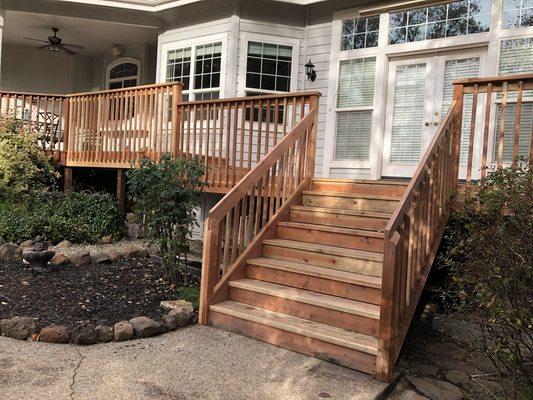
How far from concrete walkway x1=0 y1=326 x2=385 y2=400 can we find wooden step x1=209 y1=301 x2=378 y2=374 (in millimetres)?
74

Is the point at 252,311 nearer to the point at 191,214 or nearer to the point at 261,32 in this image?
the point at 191,214

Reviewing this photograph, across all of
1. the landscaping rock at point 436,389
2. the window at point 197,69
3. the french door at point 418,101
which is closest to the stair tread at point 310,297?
the landscaping rock at point 436,389

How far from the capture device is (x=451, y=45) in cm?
668

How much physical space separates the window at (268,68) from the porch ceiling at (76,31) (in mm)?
2515

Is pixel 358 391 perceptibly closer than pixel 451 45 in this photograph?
Yes

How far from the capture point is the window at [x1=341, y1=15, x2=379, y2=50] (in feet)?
24.5

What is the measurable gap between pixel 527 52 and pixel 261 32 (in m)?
4.02

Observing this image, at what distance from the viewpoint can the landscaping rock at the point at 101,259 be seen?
6.11 m

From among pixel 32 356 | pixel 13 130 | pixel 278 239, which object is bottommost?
pixel 32 356

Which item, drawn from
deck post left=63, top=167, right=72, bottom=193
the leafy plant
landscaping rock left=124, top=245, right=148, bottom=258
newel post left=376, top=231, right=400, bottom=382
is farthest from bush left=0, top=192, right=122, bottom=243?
newel post left=376, top=231, right=400, bottom=382

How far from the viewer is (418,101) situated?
7.02 meters

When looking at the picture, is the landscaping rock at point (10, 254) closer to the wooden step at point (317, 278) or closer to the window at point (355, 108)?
the wooden step at point (317, 278)

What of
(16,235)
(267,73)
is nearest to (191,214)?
(16,235)

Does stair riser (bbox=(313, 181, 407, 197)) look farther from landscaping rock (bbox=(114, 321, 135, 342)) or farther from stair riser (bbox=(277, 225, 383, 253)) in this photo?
landscaping rock (bbox=(114, 321, 135, 342))
